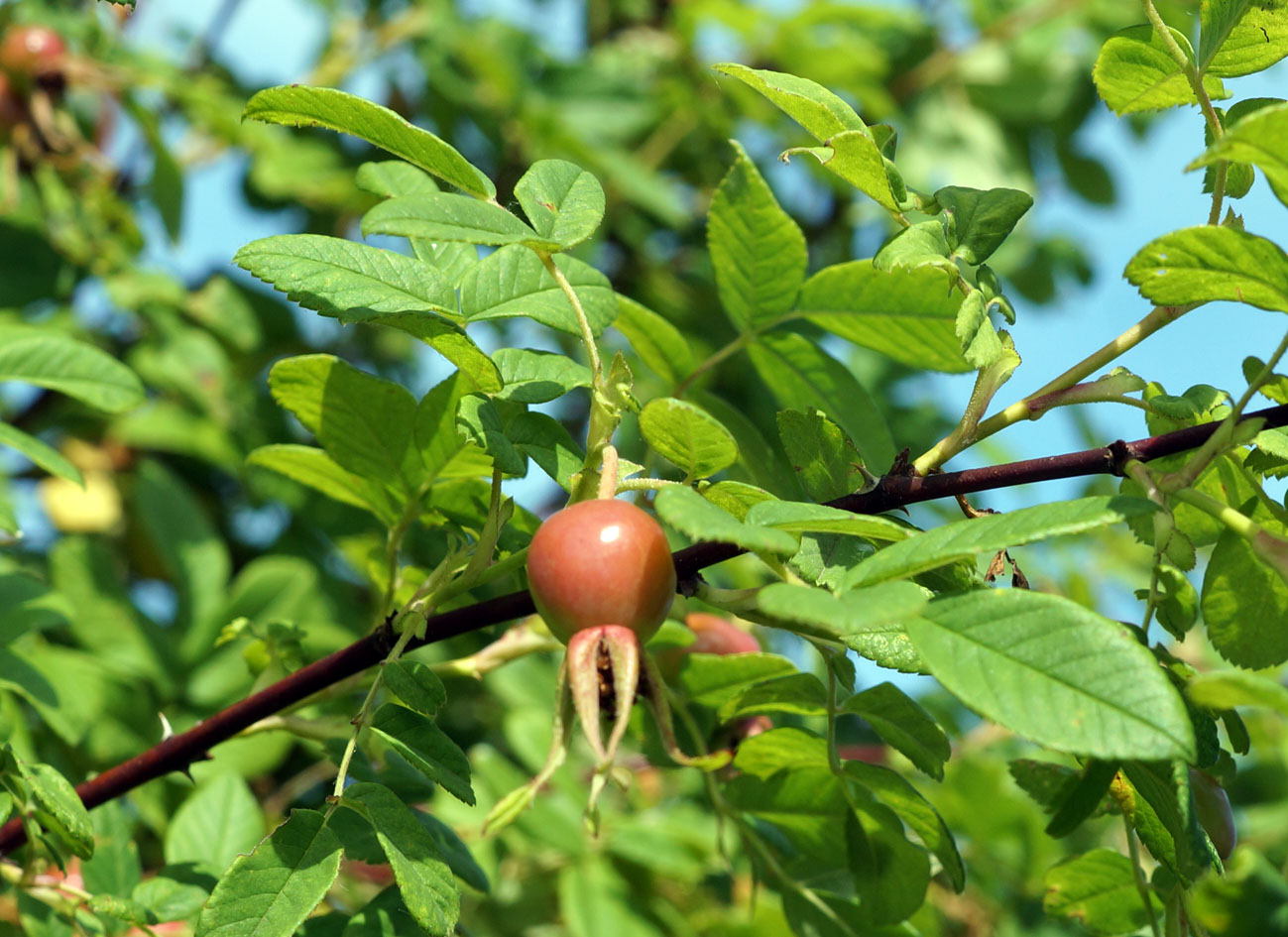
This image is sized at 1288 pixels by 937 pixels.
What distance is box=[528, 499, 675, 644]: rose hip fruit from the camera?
652 millimetres

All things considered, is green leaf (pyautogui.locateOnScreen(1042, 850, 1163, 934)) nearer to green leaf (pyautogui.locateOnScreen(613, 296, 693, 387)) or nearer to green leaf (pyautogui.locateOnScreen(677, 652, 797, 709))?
green leaf (pyautogui.locateOnScreen(677, 652, 797, 709))

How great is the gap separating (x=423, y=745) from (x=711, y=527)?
0.92 feet

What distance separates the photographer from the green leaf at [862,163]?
2.47 feet

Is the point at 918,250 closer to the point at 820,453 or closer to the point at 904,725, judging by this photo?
the point at 820,453

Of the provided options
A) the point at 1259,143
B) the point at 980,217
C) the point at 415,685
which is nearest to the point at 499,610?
the point at 415,685

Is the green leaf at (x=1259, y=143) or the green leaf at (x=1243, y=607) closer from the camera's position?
the green leaf at (x=1259, y=143)

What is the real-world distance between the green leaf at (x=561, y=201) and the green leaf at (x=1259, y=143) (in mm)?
361

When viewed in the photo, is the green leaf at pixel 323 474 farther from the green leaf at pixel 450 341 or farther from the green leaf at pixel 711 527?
the green leaf at pixel 711 527

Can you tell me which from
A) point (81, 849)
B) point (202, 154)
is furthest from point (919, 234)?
point (202, 154)

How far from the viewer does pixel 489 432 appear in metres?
0.76

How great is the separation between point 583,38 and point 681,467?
2398 mm

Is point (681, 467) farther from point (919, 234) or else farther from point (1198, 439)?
point (1198, 439)

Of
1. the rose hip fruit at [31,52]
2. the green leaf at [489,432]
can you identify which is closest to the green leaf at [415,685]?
the green leaf at [489,432]

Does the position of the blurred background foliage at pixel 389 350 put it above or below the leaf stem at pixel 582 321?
below
